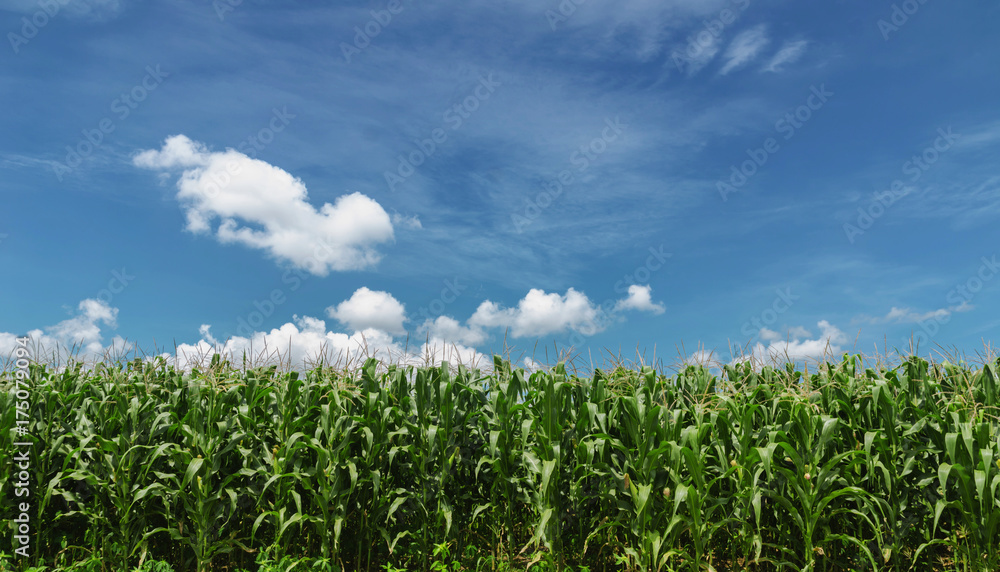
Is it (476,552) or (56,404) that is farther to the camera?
(56,404)

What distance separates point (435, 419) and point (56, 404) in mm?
5255

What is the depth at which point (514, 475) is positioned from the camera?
635 cm

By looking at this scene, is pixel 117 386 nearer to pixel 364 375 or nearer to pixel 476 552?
pixel 364 375

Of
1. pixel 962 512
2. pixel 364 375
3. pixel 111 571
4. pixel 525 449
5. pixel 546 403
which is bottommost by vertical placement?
pixel 111 571

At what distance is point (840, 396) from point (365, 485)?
18.6ft

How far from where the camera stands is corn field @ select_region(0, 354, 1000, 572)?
5660 millimetres

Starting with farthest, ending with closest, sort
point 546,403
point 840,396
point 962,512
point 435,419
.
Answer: point 840,396 < point 435,419 < point 546,403 < point 962,512

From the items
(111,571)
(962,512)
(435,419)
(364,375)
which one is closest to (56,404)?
(111,571)

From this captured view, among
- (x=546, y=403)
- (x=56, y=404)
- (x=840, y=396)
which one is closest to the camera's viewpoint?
(x=546, y=403)

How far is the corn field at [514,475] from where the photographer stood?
566cm

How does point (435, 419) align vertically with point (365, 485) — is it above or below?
above

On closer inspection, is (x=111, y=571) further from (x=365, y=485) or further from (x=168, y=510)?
(x=365, y=485)

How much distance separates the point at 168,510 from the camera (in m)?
6.29

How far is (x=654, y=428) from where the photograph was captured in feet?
19.2
